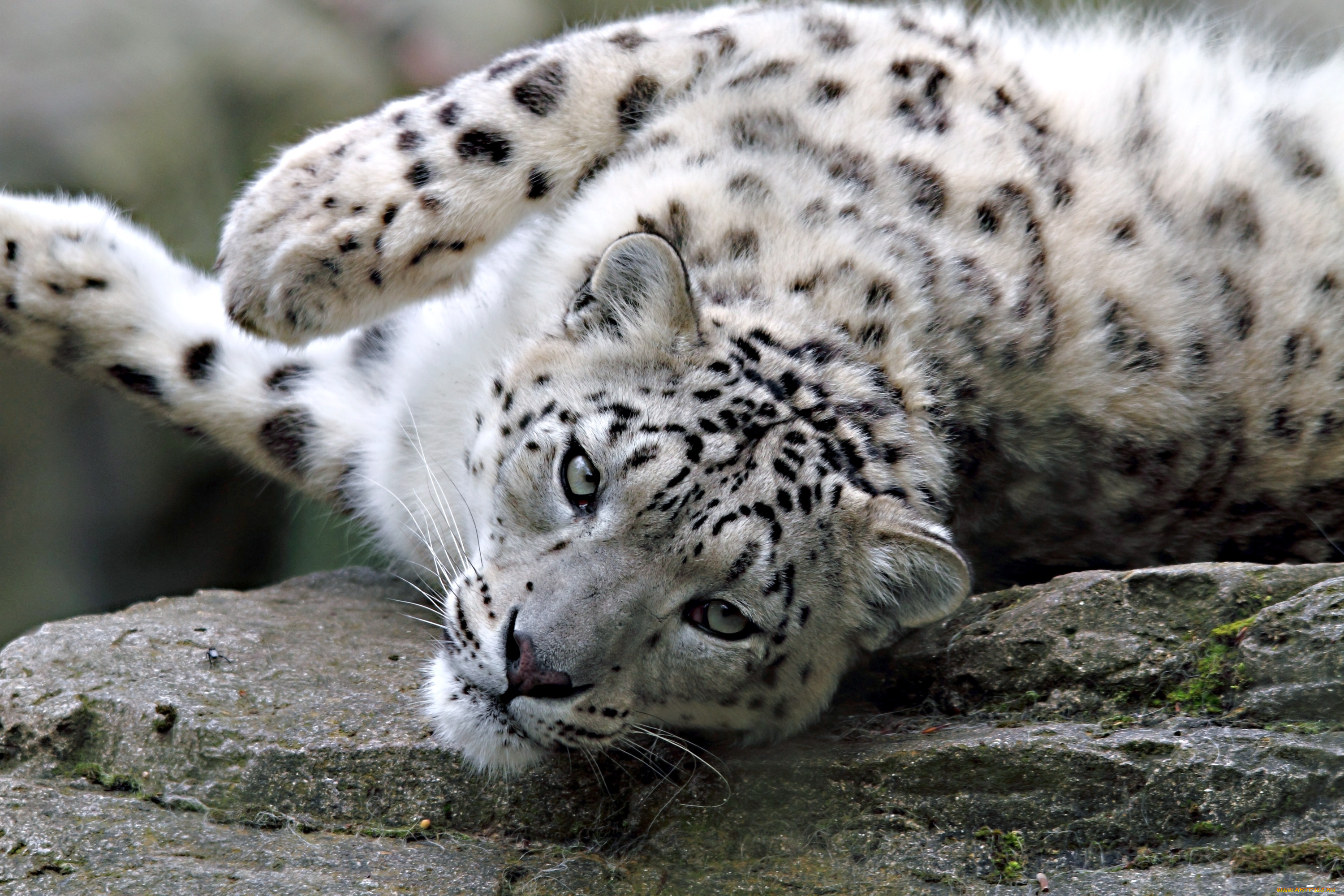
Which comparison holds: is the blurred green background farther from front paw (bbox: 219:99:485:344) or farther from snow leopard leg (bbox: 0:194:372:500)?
front paw (bbox: 219:99:485:344)

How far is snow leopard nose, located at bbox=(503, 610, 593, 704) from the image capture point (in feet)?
8.98

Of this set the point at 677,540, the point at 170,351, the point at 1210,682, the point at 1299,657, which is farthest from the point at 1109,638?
the point at 170,351

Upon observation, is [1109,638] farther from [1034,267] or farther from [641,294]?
[641,294]

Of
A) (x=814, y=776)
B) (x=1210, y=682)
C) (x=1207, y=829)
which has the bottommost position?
(x=814, y=776)

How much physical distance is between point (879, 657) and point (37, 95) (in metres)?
4.53

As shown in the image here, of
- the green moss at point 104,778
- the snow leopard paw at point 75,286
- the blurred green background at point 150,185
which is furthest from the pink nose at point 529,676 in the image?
the snow leopard paw at point 75,286

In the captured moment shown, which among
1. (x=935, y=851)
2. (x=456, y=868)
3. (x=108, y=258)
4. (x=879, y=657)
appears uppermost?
(x=108, y=258)

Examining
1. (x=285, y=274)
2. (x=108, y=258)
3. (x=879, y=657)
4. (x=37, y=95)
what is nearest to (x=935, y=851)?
(x=879, y=657)

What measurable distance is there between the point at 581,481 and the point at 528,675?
462 mm

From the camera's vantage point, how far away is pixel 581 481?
2.94 metres

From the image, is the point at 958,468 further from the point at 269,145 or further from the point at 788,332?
the point at 269,145

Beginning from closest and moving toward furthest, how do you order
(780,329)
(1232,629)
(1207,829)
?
(1207,829), (1232,629), (780,329)

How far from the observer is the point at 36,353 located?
4.29 m

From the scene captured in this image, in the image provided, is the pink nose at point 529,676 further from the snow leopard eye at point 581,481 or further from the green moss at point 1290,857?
the green moss at point 1290,857
